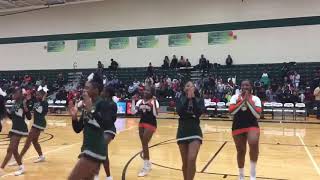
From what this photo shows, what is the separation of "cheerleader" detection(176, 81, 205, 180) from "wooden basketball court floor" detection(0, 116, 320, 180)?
5.45ft

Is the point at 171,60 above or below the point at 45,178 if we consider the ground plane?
above

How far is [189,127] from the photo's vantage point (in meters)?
6.02

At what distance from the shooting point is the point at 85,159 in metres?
4.53

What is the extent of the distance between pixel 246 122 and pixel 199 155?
325 centimetres

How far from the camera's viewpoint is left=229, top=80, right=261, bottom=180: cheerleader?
6.71m

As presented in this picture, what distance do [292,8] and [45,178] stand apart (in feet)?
69.3

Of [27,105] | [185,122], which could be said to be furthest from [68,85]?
[185,122]

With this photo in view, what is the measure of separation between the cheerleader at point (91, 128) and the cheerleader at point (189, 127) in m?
1.71

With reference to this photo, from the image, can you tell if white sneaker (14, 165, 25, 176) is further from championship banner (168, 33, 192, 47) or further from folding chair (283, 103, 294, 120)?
championship banner (168, 33, 192, 47)

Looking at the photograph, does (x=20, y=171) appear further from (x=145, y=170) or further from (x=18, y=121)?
(x=145, y=170)

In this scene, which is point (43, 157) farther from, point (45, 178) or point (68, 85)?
point (68, 85)

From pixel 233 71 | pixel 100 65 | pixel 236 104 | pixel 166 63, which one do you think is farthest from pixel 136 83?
pixel 236 104

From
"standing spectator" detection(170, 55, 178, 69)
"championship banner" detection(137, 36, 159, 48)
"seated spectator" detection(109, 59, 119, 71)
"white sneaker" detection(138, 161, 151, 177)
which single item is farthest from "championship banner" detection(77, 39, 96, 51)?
"white sneaker" detection(138, 161, 151, 177)

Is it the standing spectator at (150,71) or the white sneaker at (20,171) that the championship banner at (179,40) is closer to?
the standing spectator at (150,71)
